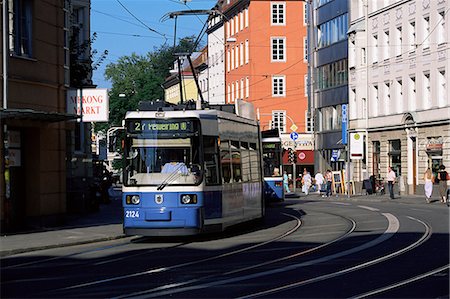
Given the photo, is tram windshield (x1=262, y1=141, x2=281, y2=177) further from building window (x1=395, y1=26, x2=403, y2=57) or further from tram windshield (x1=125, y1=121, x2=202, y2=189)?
tram windshield (x1=125, y1=121, x2=202, y2=189)

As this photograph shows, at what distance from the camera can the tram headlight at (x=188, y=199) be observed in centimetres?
2145

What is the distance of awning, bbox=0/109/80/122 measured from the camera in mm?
22347

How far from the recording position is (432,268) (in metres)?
15.1

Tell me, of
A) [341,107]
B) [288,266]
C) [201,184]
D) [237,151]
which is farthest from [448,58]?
[288,266]

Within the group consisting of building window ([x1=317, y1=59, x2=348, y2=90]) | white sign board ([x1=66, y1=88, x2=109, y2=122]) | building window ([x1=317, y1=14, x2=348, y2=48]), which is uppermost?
building window ([x1=317, y1=14, x2=348, y2=48])

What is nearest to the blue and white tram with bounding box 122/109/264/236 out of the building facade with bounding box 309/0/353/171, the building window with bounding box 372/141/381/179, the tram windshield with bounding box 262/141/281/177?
the tram windshield with bounding box 262/141/281/177

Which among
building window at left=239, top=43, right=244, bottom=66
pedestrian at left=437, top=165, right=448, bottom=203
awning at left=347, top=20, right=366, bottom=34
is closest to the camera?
pedestrian at left=437, top=165, right=448, bottom=203

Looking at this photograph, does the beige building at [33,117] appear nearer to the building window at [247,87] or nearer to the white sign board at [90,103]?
the white sign board at [90,103]

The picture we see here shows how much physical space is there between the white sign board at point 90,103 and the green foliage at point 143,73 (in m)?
71.2

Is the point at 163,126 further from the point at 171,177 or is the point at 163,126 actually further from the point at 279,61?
the point at 279,61

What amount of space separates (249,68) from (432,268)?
7862 cm

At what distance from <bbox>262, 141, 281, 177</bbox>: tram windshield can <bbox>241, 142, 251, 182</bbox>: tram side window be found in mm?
15975

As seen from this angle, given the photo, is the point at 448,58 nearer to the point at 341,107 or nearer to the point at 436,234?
the point at 341,107

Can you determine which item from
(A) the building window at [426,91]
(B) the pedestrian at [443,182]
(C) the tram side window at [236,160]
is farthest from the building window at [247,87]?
(C) the tram side window at [236,160]
